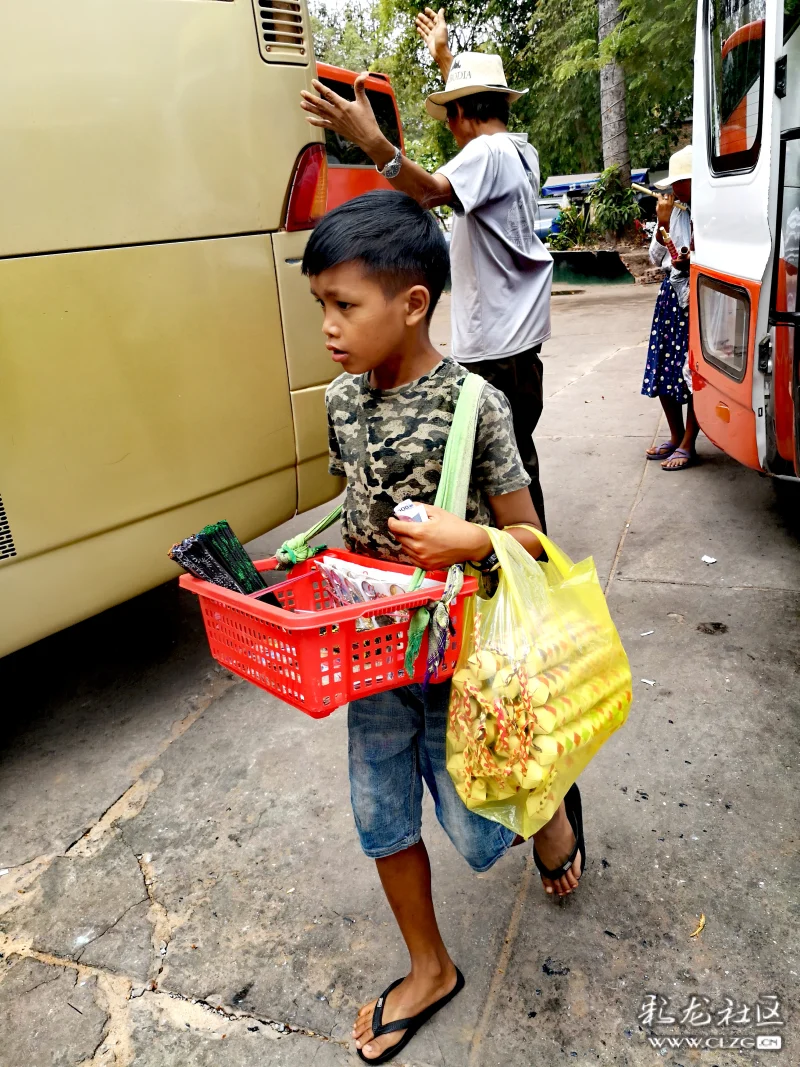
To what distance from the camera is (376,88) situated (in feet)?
21.9

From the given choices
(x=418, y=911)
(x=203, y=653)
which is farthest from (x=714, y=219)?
(x=418, y=911)

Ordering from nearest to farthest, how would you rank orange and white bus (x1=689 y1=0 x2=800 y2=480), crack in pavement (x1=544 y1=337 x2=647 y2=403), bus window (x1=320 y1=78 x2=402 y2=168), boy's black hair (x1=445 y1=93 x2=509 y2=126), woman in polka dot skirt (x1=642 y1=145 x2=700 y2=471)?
orange and white bus (x1=689 y1=0 x2=800 y2=480) → boy's black hair (x1=445 y1=93 x2=509 y2=126) → woman in polka dot skirt (x1=642 y1=145 x2=700 y2=471) → bus window (x1=320 y1=78 x2=402 y2=168) → crack in pavement (x1=544 y1=337 x2=647 y2=403)

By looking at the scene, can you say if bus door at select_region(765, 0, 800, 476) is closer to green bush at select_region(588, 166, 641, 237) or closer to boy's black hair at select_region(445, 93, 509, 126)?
boy's black hair at select_region(445, 93, 509, 126)

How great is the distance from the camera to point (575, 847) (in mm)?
1952

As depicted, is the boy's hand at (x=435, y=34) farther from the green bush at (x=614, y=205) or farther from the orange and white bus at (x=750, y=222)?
the green bush at (x=614, y=205)

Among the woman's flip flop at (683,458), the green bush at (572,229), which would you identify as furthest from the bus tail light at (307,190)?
the green bush at (572,229)

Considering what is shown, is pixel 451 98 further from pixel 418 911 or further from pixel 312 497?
pixel 418 911

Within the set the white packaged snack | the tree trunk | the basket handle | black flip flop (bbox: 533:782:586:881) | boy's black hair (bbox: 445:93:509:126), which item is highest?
the tree trunk

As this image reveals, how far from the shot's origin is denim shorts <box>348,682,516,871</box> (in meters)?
1.65

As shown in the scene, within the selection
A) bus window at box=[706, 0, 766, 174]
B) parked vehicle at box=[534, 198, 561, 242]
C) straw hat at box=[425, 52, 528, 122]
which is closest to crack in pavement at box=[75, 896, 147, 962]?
straw hat at box=[425, 52, 528, 122]

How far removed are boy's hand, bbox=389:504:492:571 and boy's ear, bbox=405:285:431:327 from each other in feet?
1.26

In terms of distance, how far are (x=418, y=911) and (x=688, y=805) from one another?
92cm

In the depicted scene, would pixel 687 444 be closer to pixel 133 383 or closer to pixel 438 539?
pixel 133 383

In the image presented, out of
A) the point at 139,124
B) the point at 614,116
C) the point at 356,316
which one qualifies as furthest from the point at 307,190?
the point at 614,116
